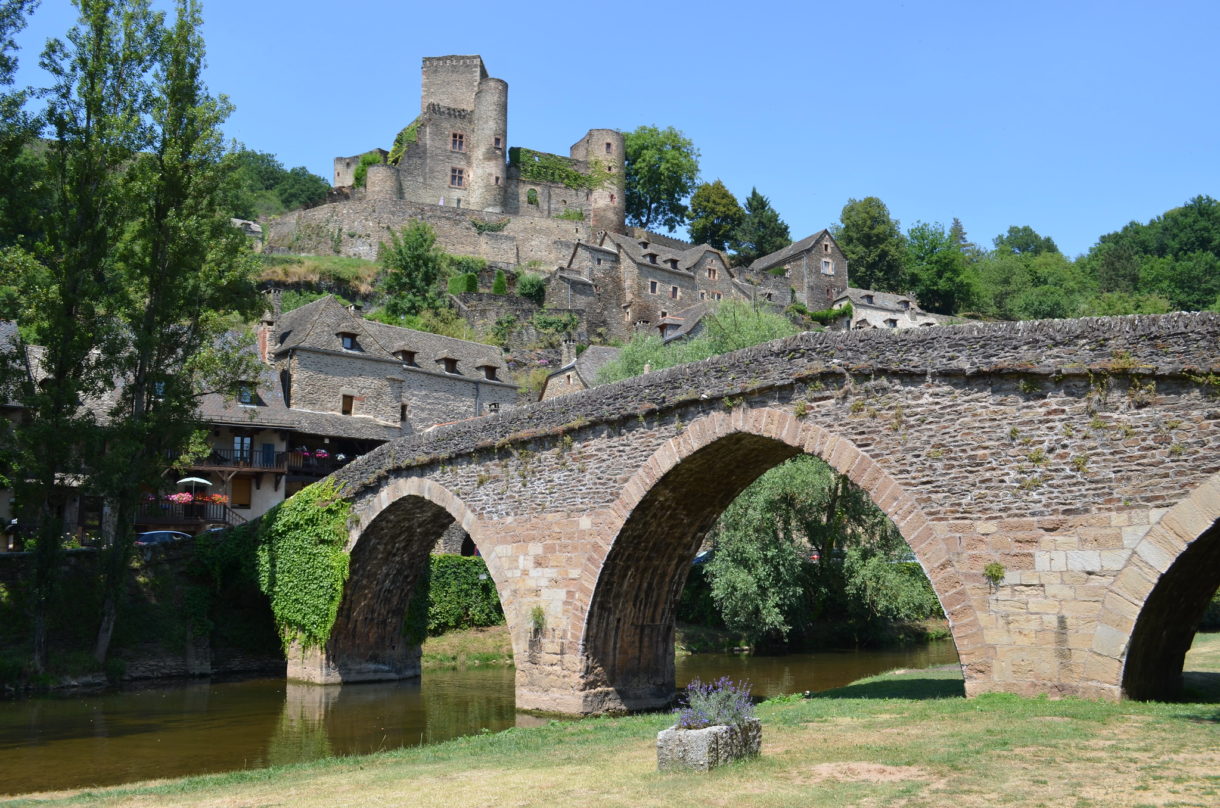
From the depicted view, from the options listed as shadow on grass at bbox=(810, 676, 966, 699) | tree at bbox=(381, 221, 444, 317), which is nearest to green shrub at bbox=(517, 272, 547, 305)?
tree at bbox=(381, 221, 444, 317)

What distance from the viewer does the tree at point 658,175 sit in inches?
3219

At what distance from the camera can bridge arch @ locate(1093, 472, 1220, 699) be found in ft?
34.4

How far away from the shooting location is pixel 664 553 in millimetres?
16906

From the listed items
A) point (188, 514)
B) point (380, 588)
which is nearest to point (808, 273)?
point (188, 514)

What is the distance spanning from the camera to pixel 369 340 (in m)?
41.2

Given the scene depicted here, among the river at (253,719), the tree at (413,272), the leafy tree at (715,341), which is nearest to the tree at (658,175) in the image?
the tree at (413,272)

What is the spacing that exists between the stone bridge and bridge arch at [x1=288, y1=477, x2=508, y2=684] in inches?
150

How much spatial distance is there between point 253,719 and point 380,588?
543 centimetres

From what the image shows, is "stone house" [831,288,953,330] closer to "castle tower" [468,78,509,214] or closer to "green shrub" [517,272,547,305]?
"green shrub" [517,272,547,305]

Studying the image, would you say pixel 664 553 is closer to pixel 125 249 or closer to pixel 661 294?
pixel 125 249

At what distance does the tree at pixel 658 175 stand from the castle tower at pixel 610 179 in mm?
2522

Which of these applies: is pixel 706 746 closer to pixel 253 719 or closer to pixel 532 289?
pixel 253 719

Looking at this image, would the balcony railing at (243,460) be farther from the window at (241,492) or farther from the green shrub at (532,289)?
the green shrub at (532,289)

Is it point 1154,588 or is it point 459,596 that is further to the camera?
point 459,596
